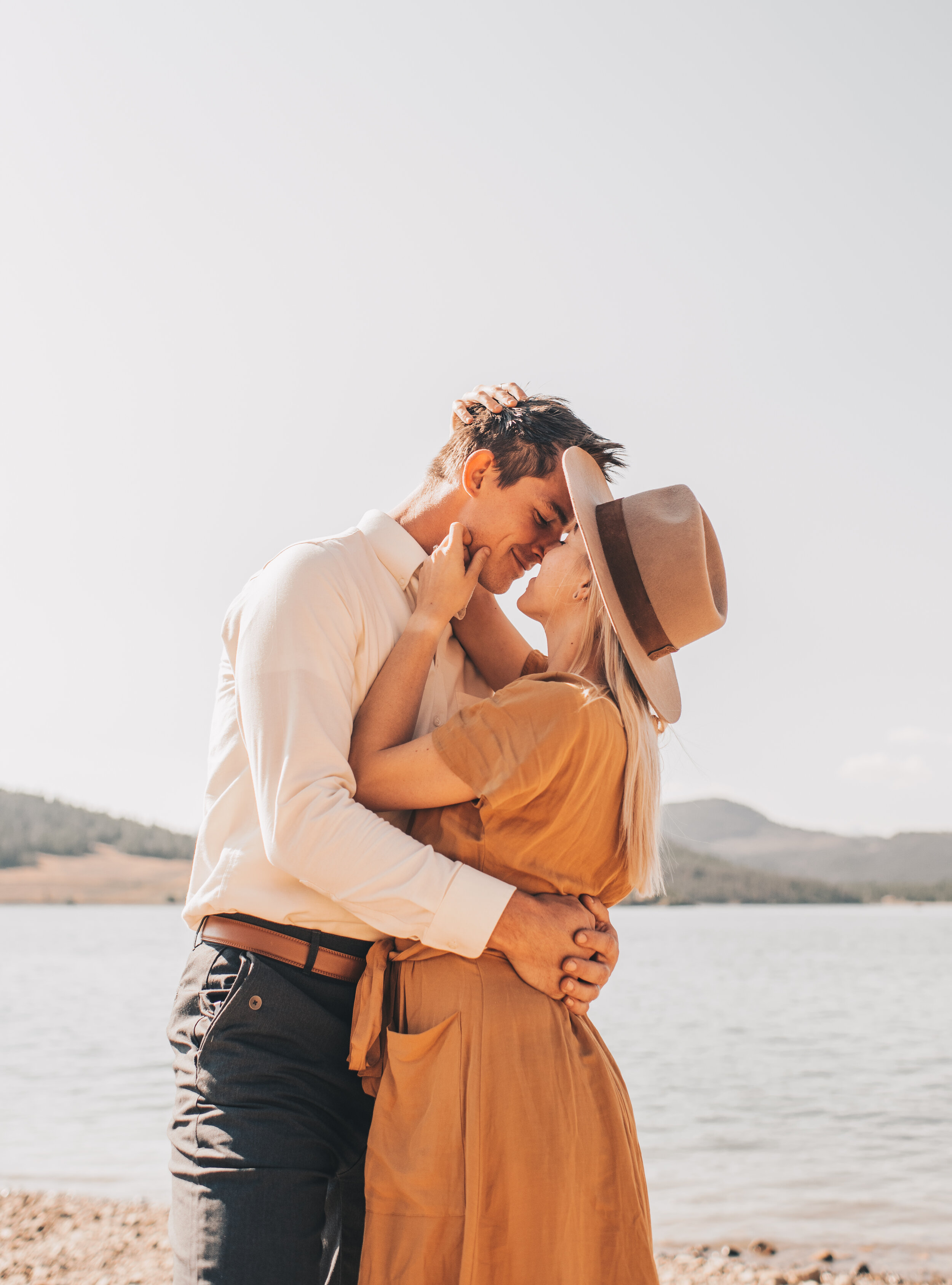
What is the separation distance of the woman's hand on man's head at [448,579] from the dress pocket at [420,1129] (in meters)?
0.88

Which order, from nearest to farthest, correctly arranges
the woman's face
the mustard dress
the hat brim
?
1. the mustard dress
2. the hat brim
3. the woman's face

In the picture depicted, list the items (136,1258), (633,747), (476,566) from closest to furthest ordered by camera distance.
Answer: (633,747) < (476,566) < (136,1258)

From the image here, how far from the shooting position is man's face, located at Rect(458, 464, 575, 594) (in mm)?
2518

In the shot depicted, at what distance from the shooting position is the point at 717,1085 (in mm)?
13109

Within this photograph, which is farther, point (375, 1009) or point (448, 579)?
point (448, 579)

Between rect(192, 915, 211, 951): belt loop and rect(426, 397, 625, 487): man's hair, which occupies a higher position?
rect(426, 397, 625, 487): man's hair

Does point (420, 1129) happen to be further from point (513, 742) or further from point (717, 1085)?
point (717, 1085)

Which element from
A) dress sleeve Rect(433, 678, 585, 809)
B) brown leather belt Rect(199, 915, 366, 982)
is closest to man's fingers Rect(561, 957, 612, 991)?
dress sleeve Rect(433, 678, 585, 809)

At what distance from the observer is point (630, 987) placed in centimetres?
2419

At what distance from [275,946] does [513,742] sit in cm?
64

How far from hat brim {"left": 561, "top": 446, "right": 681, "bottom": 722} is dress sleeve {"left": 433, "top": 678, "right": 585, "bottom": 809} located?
258 mm

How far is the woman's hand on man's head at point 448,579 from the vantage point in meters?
2.31

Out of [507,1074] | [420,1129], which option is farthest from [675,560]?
[420,1129]

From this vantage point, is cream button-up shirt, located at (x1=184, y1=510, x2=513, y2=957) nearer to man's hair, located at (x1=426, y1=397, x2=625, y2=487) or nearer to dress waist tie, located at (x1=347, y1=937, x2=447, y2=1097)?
dress waist tie, located at (x1=347, y1=937, x2=447, y2=1097)
